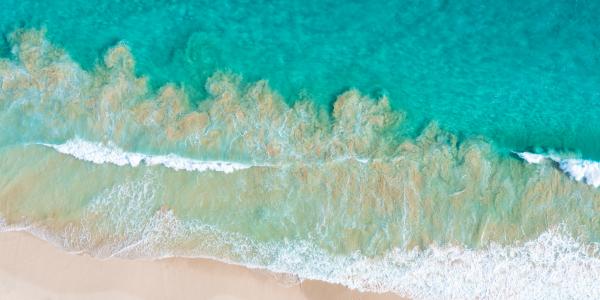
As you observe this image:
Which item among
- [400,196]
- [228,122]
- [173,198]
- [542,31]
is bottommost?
[173,198]

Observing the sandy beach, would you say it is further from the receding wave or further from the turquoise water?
the turquoise water

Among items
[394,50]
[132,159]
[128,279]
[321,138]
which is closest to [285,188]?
[321,138]

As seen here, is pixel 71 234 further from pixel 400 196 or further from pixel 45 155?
pixel 400 196

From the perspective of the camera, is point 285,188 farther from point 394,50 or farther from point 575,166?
point 575,166

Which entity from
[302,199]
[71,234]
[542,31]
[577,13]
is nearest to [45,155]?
[71,234]

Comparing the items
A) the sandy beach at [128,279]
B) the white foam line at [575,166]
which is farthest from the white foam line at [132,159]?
the white foam line at [575,166]

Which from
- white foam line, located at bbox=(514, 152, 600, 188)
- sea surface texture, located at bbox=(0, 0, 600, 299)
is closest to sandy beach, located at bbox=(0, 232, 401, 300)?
sea surface texture, located at bbox=(0, 0, 600, 299)
